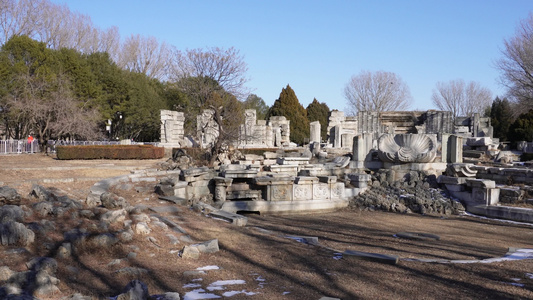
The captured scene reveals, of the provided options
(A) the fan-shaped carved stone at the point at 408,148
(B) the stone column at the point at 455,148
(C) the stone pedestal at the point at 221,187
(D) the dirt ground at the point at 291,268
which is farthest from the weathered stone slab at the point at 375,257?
(B) the stone column at the point at 455,148

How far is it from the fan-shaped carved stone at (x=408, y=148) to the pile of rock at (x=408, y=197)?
1.70ft

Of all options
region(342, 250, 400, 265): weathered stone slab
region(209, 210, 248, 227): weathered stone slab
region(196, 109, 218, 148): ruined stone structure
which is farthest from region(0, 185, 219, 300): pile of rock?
region(196, 109, 218, 148): ruined stone structure

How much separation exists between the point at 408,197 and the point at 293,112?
3807 centimetres

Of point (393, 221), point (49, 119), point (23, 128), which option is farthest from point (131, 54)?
point (393, 221)

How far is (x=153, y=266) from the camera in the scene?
15.0ft

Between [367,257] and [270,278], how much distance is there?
1554mm

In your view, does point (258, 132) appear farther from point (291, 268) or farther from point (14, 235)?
point (14, 235)

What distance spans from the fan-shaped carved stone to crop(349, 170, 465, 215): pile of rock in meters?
0.52

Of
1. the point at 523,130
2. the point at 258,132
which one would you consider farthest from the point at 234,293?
the point at 523,130

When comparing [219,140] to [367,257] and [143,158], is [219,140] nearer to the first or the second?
[143,158]

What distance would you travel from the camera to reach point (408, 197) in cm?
1230

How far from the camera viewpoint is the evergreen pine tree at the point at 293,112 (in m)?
48.1

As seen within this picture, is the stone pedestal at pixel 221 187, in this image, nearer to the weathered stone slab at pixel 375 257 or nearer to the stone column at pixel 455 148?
the weathered stone slab at pixel 375 257

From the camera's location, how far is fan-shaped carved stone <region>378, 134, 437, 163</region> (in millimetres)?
13891
